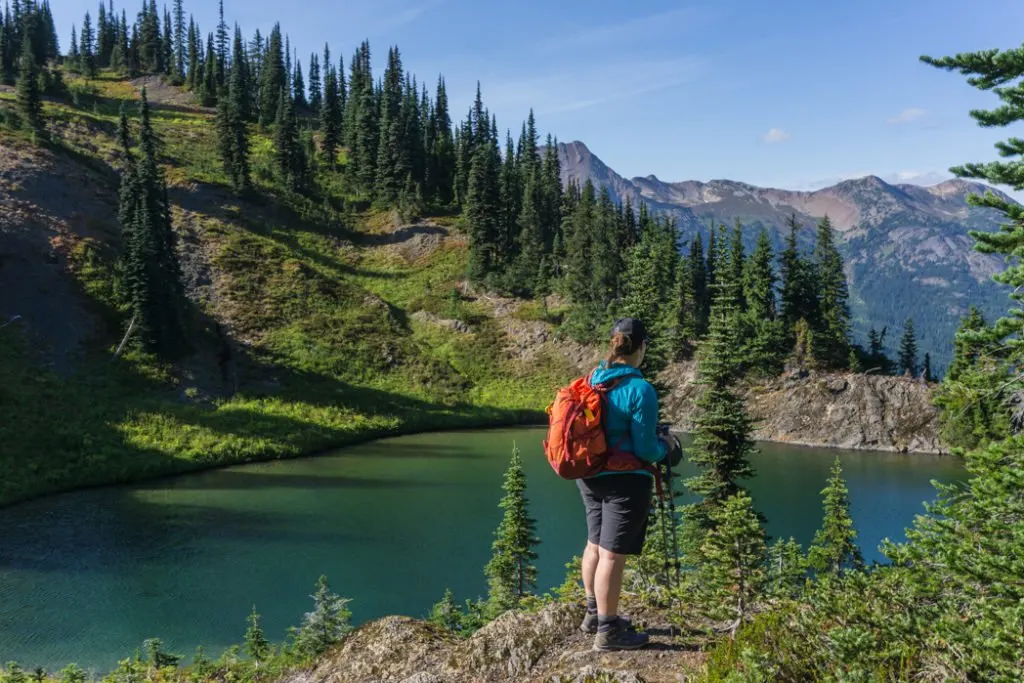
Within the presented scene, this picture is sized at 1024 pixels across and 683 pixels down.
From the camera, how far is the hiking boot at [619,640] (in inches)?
259

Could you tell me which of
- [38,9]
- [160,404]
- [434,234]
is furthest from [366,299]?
[38,9]

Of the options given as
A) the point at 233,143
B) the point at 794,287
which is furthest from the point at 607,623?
the point at 233,143

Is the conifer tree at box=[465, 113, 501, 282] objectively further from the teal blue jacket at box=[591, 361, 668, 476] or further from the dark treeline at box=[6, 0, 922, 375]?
the teal blue jacket at box=[591, 361, 668, 476]

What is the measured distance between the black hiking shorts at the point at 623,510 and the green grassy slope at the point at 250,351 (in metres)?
39.2

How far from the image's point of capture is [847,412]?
60562 mm

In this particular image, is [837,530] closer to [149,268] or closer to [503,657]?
[503,657]

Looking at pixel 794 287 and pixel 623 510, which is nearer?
pixel 623 510

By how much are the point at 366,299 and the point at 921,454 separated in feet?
188

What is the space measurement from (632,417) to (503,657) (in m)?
3.26

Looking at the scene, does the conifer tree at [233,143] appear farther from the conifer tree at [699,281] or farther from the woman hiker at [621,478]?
the woman hiker at [621,478]

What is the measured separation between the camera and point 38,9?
406 feet

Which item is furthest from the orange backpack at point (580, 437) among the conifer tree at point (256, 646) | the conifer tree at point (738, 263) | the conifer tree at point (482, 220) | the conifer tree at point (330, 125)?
the conifer tree at point (330, 125)

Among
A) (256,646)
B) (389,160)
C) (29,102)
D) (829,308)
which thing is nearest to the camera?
(256,646)

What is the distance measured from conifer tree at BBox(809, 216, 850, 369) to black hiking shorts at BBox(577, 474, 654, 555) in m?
70.0
